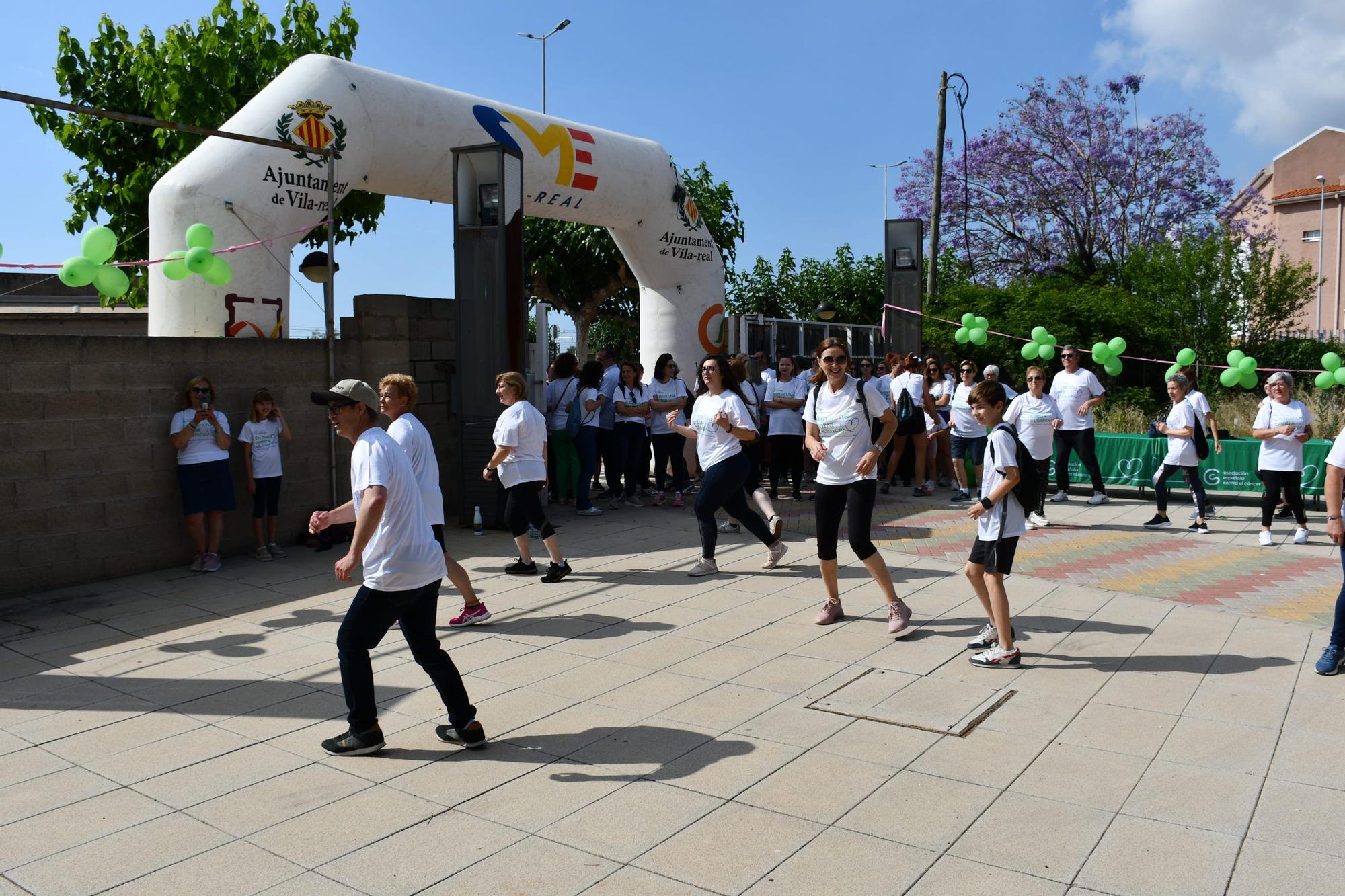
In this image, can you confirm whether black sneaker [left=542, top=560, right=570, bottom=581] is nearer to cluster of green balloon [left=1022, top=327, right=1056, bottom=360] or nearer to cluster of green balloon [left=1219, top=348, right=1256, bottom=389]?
cluster of green balloon [left=1219, top=348, right=1256, bottom=389]

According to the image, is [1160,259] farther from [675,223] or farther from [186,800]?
[186,800]

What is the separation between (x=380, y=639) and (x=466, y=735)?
581 mm

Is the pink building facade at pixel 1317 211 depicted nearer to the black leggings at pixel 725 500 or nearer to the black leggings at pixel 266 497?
the black leggings at pixel 725 500

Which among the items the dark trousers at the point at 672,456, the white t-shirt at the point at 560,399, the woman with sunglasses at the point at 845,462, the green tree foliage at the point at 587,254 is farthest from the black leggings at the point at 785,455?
the green tree foliage at the point at 587,254

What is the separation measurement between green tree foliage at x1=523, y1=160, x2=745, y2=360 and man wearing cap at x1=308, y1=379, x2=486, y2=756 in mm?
19394

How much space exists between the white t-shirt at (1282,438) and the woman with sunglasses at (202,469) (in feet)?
29.5

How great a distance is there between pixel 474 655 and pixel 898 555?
436cm

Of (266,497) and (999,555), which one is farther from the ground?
(266,497)

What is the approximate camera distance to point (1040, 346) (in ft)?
46.0

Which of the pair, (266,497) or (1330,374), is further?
Answer: (1330,374)

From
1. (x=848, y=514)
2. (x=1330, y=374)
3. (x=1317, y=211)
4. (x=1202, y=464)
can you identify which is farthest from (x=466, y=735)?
(x=1317, y=211)

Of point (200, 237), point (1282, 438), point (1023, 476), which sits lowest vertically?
point (1023, 476)

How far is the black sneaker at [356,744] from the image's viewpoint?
15.2 ft

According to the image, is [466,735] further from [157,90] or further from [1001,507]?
[157,90]
